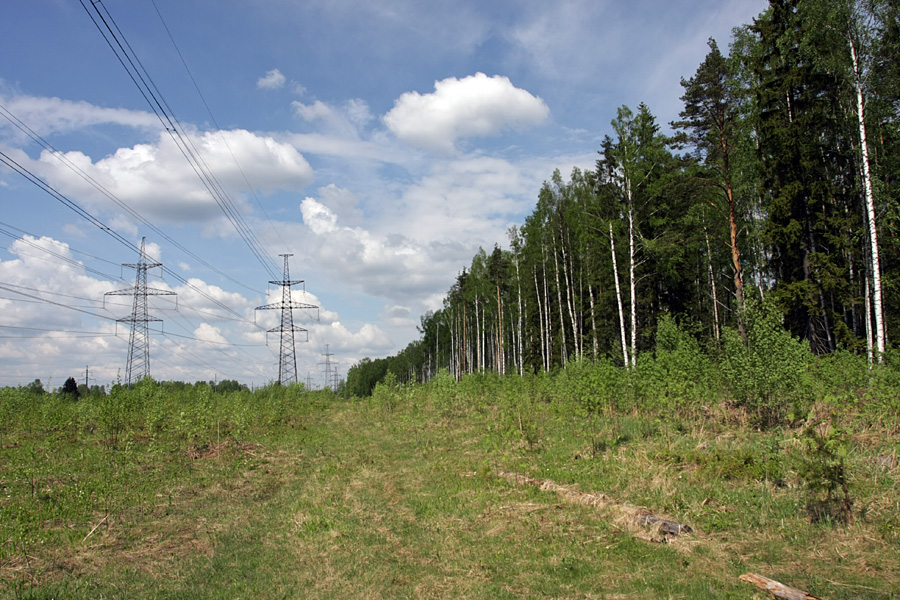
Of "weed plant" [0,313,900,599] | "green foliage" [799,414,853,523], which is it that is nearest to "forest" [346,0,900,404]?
"weed plant" [0,313,900,599]

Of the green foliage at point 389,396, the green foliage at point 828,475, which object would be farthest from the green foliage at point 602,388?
the green foliage at point 389,396

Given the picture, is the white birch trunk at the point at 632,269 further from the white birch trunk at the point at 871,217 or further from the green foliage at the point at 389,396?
the green foliage at the point at 389,396

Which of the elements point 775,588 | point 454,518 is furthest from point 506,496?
point 775,588

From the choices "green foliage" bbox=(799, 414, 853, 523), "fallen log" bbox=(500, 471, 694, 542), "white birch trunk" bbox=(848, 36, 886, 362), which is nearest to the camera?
"green foliage" bbox=(799, 414, 853, 523)

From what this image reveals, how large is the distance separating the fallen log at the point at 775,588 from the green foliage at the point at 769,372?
6.72 m

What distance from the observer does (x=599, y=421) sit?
41.5ft

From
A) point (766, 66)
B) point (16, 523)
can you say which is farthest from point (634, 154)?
point (16, 523)

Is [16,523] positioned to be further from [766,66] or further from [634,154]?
[766,66]

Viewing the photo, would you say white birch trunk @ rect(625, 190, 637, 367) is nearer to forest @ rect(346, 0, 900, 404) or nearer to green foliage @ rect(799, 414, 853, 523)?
forest @ rect(346, 0, 900, 404)

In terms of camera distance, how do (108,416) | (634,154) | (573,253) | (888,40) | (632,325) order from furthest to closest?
1. (573,253)
2. (634,154)
3. (632,325)
4. (888,40)
5. (108,416)

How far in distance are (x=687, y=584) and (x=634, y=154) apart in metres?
23.5

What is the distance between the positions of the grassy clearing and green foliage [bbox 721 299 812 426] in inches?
31.4

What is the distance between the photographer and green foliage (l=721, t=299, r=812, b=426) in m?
10.3

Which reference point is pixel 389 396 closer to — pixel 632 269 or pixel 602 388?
pixel 632 269
